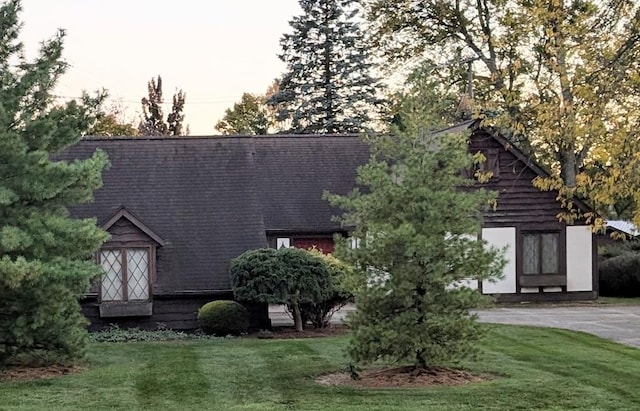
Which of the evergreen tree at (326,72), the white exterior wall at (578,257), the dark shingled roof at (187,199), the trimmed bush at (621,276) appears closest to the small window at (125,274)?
the dark shingled roof at (187,199)

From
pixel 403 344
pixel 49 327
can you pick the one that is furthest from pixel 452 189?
pixel 49 327

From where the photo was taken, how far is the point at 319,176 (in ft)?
83.5

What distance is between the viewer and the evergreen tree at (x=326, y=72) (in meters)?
41.2

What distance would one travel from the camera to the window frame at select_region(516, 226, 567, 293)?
24812mm

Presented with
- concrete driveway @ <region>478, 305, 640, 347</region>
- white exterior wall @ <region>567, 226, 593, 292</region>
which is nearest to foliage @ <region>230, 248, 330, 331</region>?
concrete driveway @ <region>478, 305, 640, 347</region>

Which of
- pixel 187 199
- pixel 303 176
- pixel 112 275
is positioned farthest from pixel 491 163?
pixel 112 275

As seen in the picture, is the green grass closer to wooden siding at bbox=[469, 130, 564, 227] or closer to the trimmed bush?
wooden siding at bbox=[469, 130, 564, 227]

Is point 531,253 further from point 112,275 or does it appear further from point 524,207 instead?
point 112,275

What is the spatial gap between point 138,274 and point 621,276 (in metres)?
16.1

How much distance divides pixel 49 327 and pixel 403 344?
17.0 feet

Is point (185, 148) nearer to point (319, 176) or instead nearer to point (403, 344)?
point (319, 176)

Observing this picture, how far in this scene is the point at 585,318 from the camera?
66.9 feet

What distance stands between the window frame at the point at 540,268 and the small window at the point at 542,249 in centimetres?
4

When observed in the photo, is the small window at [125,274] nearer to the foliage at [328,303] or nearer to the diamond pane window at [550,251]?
the foliage at [328,303]
